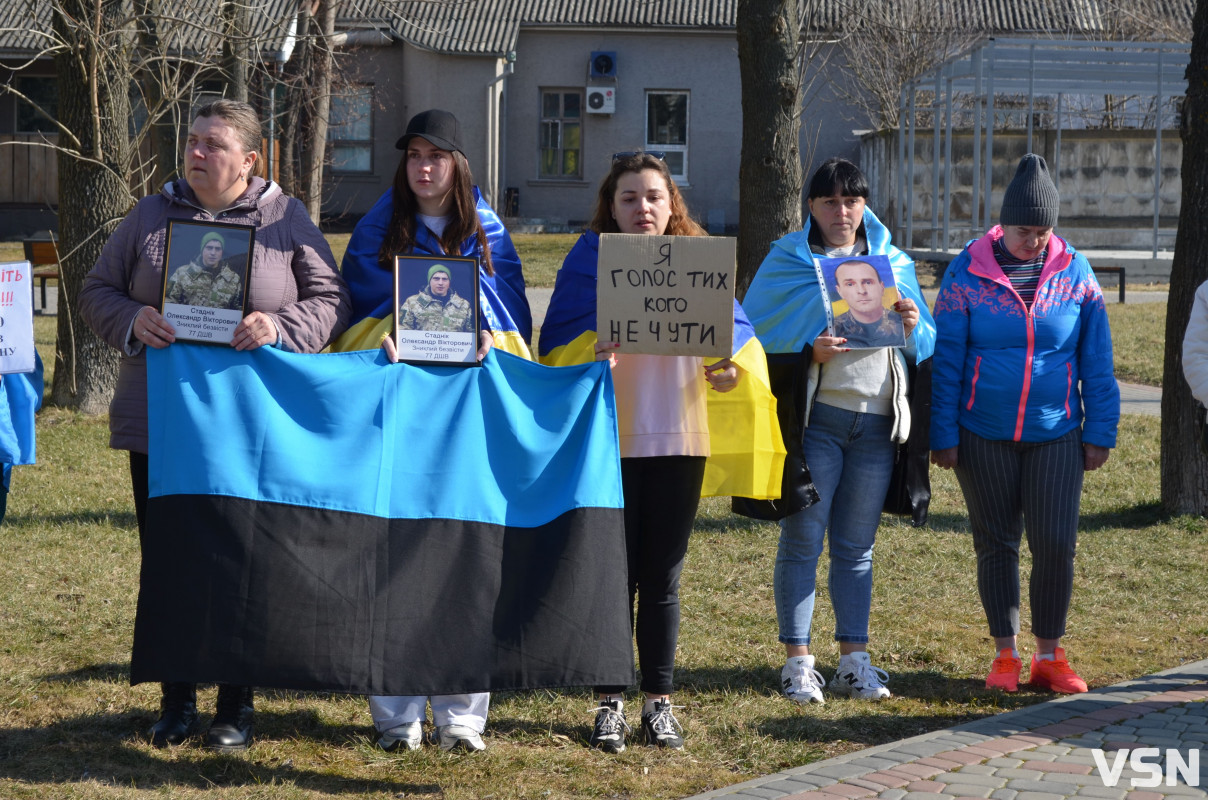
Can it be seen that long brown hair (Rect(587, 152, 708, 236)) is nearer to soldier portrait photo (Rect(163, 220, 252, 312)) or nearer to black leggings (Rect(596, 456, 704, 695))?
black leggings (Rect(596, 456, 704, 695))

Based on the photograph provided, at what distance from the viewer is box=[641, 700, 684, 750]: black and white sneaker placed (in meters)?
4.65

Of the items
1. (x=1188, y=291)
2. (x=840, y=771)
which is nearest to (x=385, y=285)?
(x=840, y=771)

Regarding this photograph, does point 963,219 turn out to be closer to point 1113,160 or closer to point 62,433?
point 1113,160

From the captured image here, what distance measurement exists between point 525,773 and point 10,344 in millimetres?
2418

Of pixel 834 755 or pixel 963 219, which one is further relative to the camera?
pixel 963 219

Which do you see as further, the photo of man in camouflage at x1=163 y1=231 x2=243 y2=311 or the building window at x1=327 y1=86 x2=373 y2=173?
the building window at x1=327 y1=86 x2=373 y2=173

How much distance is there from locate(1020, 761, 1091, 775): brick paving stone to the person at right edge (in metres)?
0.96

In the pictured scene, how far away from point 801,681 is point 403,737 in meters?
1.63

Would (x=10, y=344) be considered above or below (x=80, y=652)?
above

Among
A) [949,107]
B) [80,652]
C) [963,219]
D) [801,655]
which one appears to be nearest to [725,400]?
[801,655]

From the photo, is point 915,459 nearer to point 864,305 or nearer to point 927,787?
point 864,305

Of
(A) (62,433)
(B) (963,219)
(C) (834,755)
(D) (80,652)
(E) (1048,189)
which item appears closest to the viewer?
(C) (834,755)

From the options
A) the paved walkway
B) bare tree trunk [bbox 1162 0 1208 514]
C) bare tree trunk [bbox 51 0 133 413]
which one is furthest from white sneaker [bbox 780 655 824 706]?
bare tree trunk [bbox 51 0 133 413]

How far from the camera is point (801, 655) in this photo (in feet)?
17.3
